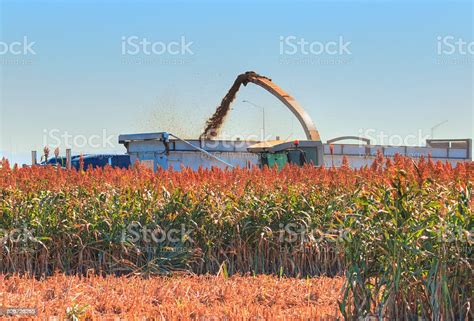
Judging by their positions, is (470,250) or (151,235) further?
(151,235)

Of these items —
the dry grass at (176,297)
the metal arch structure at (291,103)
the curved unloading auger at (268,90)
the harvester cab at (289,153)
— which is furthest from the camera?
the metal arch structure at (291,103)

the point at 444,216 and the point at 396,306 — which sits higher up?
the point at 444,216

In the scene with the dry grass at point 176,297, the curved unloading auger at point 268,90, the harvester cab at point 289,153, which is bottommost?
the dry grass at point 176,297

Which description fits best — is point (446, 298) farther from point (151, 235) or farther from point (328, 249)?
point (151, 235)

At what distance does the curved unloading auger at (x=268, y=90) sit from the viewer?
103 ft

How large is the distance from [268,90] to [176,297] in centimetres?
2909

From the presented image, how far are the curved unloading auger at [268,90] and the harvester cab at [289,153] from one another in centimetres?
1127

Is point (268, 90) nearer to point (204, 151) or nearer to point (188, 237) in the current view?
point (204, 151)

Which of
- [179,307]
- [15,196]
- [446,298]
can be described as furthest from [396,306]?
[15,196]

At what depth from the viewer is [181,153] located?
70.9 ft

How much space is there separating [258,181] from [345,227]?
13.3 feet

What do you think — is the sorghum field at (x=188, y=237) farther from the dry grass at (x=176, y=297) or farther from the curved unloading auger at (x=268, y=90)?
the curved unloading auger at (x=268, y=90)

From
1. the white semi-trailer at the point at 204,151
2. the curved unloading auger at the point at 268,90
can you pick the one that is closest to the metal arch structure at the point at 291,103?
the curved unloading auger at the point at 268,90

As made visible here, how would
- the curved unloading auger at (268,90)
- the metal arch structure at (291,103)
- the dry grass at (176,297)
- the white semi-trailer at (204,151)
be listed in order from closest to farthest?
the dry grass at (176,297), the white semi-trailer at (204,151), the curved unloading auger at (268,90), the metal arch structure at (291,103)
